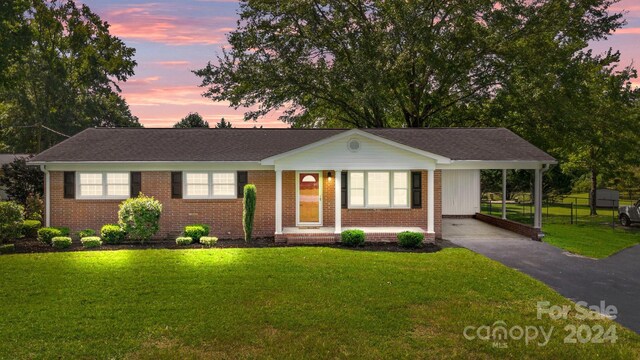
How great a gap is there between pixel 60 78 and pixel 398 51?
1444 inches

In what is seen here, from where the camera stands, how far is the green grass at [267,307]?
301 inches

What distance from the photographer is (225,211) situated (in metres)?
18.9

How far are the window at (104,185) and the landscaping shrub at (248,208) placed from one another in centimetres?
536

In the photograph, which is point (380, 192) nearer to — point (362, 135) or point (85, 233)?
point (362, 135)

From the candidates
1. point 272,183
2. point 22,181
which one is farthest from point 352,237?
point 22,181

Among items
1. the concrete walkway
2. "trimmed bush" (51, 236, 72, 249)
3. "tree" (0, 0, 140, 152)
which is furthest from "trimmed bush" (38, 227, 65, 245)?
"tree" (0, 0, 140, 152)

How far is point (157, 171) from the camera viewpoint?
18875 mm

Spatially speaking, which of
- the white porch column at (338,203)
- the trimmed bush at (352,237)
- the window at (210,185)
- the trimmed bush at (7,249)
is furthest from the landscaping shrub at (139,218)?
the trimmed bush at (352,237)

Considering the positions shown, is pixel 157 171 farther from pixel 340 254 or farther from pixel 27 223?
pixel 340 254

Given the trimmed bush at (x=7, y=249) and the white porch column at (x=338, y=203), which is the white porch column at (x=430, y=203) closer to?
the white porch column at (x=338, y=203)

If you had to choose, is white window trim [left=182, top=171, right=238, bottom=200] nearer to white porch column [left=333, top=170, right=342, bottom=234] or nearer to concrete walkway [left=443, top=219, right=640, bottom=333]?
white porch column [left=333, top=170, right=342, bottom=234]

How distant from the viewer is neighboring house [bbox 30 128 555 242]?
59.1 feet

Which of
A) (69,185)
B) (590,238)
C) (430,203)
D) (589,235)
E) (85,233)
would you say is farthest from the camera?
(589,235)

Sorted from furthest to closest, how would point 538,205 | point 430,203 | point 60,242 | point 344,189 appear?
point 538,205
point 344,189
point 430,203
point 60,242
